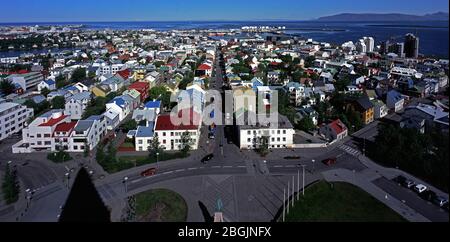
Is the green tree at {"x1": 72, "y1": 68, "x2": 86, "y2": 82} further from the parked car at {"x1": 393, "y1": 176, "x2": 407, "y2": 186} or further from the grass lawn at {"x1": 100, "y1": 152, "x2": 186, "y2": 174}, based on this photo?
the parked car at {"x1": 393, "y1": 176, "x2": 407, "y2": 186}

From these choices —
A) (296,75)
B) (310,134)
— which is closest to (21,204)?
(310,134)

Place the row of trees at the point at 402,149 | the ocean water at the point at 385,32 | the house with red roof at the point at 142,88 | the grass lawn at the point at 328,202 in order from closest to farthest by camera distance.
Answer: the ocean water at the point at 385,32
the grass lawn at the point at 328,202
the row of trees at the point at 402,149
the house with red roof at the point at 142,88

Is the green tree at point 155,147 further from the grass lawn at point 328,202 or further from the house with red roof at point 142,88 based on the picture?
the house with red roof at point 142,88

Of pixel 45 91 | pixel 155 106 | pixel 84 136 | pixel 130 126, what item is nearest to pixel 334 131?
pixel 130 126

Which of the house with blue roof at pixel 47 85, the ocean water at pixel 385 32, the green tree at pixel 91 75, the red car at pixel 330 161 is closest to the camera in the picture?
the ocean water at pixel 385 32

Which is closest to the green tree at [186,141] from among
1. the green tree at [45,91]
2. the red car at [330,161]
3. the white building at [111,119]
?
the white building at [111,119]

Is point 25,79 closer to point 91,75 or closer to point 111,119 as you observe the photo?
point 91,75
